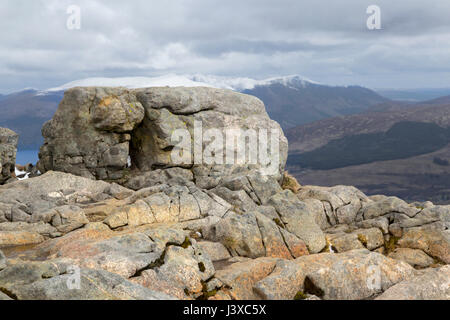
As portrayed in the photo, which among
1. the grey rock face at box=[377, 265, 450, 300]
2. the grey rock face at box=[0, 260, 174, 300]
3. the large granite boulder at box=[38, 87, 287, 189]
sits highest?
the large granite boulder at box=[38, 87, 287, 189]

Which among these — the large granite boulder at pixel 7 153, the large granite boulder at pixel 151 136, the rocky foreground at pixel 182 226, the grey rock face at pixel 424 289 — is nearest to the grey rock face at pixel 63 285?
the rocky foreground at pixel 182 226

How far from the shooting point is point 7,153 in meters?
49.2

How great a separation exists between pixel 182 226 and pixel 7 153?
105 feet

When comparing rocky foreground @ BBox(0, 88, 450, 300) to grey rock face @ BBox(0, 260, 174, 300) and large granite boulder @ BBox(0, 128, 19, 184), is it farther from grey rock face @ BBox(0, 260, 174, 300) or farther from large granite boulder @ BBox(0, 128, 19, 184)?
large granite boulder @ BBox(0, 128, 19, 184)

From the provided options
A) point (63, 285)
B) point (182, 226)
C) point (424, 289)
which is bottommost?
point (424, 289)

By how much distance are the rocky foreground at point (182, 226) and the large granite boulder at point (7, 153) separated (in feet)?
14.0

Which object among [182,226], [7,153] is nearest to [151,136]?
[7,153]

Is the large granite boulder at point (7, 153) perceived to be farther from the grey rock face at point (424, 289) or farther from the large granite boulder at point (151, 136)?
the grey rock face at point (424, 289)

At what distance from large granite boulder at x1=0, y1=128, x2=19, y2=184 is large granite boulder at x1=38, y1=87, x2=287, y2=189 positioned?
12.3 feet

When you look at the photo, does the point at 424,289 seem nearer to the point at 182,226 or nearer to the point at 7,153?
the point at 182,226

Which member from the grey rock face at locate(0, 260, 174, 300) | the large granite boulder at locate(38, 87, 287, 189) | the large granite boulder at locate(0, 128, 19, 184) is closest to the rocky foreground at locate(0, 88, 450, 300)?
the grey rock face at locate(0, 260, 174, 300)

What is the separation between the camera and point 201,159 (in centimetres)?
5106

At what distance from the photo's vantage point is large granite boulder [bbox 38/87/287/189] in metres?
49.2
